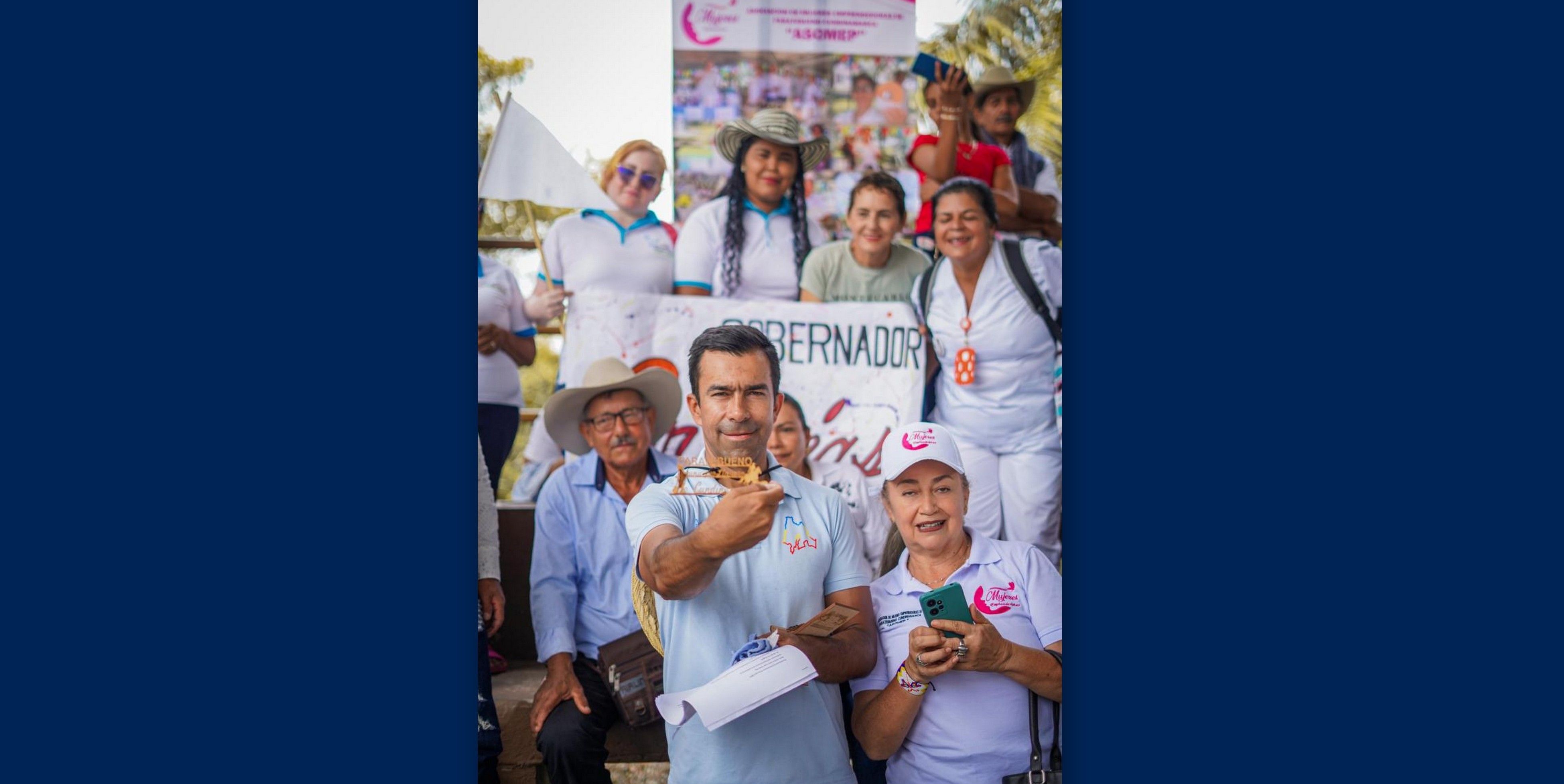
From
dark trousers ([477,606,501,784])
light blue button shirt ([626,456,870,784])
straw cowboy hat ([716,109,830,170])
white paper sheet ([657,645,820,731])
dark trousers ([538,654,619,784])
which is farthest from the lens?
straw cowboy hat ([716,109,830,170])

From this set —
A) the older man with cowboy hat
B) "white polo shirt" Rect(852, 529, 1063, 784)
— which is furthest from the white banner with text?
the older man with cowboy hat

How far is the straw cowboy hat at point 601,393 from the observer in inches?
173

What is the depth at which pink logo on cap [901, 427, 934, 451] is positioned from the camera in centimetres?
433

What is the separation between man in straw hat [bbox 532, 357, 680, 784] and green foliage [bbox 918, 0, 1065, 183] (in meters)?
1.50

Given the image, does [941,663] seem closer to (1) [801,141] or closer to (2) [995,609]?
(2) [995,609]

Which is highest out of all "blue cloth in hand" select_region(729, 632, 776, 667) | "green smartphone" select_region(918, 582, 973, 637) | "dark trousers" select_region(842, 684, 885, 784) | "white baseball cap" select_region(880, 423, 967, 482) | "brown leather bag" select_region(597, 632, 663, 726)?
"white baseball cap" select_region(880, 423, 967, 482)

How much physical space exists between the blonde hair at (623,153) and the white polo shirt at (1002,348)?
3.76ft

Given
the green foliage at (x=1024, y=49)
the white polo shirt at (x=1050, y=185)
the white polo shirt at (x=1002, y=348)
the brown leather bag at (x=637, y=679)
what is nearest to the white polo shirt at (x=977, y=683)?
the white polo shirt at (x=1002, y=348)

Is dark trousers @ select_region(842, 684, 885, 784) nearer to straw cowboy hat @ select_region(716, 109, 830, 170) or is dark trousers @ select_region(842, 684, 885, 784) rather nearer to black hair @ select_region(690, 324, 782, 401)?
black hair @ select_region(690, 324, 782, 401)

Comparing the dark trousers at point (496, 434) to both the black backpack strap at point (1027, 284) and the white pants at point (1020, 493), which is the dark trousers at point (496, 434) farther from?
the black backpack strap at point (1027, 284)

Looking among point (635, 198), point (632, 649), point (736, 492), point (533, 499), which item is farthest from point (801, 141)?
point (632, 649)

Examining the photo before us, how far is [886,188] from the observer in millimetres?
4508

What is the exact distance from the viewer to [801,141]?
449 centimetres

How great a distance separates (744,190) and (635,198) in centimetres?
39
